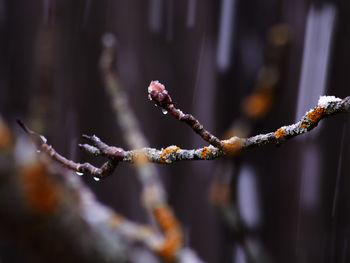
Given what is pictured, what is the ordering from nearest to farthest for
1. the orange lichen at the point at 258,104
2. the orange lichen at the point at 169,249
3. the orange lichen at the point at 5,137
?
the orange lichen at the point at 5,137 → the orange lichen at the point at 169,249 → the orange lichen at the point at 258,104

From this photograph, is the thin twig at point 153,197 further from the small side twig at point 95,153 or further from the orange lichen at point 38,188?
the orange lichen at point 38,188

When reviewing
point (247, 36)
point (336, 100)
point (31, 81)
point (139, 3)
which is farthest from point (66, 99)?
point (336, 100)

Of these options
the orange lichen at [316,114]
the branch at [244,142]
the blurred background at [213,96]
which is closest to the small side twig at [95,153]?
the branch at [244,142]

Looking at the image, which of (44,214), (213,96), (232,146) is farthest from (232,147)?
(213,96)

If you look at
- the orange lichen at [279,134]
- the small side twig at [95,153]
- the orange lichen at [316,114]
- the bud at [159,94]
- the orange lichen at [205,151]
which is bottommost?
the small side twig at [95,153]

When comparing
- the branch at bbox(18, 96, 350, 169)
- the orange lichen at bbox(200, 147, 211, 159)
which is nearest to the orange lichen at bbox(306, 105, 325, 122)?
the branch at bbox(18, 96, 350, 169)

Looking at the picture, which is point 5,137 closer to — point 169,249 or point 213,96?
point 169,249

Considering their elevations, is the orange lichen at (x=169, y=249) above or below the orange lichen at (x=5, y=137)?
above

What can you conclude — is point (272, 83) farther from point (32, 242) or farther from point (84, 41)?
point (84, 41)
